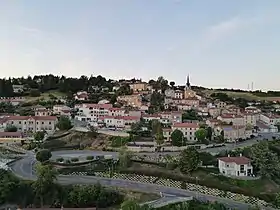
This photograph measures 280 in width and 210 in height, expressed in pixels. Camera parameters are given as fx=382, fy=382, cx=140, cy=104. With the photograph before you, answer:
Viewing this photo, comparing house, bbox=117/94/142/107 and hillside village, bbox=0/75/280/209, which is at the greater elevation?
house, bbox=117/94/142/107

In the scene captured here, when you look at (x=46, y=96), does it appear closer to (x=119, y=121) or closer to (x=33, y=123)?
(x=33, y=123)

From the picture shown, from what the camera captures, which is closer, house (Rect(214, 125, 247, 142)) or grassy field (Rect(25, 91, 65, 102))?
house (Rect(214, 125, 247, 142))

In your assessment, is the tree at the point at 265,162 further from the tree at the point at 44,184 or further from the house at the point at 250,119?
the house at the point at 250,119

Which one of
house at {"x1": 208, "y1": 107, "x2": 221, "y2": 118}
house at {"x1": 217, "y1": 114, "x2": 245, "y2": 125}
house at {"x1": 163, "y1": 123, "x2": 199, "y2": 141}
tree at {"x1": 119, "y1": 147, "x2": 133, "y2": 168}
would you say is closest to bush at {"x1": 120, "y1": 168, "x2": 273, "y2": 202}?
tree at {"x1": 119, "y1": 147, "x2": 133, "y2": 168}

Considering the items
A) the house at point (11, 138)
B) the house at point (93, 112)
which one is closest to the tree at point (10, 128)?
the house at point (11, 138)

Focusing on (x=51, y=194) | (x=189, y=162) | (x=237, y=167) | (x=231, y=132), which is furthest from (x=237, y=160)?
(x=51, y=194)

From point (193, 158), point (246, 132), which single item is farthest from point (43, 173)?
point (246, 132)

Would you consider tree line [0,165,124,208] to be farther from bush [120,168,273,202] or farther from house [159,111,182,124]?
house [159,111,182,124]

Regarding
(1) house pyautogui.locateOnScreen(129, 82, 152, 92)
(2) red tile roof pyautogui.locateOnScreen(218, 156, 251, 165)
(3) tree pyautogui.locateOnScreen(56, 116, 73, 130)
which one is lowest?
(2) red tile roof pyautogui.locateOnScreen(218, 156, 251, 165)
